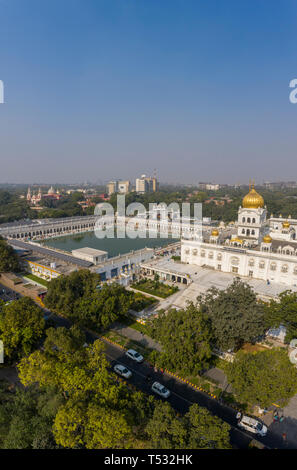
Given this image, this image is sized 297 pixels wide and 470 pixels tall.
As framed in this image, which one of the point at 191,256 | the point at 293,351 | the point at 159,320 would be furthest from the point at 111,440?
the point at 191,256

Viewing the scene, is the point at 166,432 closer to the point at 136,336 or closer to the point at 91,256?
the point at 136,336

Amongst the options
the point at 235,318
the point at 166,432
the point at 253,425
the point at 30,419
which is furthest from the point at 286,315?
the point at 30,419

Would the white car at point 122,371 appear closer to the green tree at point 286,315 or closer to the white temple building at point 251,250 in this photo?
the green tree at point 286,315

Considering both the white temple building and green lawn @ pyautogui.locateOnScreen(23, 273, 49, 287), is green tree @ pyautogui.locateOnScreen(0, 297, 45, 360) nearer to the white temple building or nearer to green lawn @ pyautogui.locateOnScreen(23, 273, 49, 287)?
green lawn @ pyautogui.locateOnScreen(23, 273, 49, 287)

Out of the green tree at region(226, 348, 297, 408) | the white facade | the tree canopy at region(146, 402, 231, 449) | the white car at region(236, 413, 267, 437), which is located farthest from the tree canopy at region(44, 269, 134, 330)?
the white facade

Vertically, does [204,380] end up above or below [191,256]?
below
